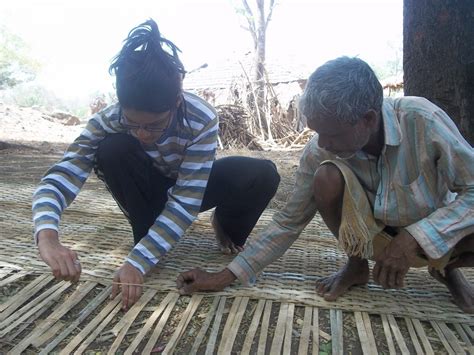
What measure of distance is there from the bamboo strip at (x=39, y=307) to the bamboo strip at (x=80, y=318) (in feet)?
0.40

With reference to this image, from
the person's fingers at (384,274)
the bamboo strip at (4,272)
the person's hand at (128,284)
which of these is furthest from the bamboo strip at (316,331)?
the bamboo strip at (4,272)

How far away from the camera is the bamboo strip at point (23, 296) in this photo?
140 cm

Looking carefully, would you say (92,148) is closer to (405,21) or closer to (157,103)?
(157,103)

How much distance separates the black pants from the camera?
1.70 metres

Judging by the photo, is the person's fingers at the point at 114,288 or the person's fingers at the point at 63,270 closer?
the person's fingers at the point at 63,270

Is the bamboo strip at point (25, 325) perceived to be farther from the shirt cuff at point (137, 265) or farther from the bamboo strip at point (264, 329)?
the bamboo strip at point (264, 329)

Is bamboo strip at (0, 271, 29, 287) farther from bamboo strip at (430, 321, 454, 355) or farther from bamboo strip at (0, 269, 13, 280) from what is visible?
bamboo strip at (430, 321, 454, 355)

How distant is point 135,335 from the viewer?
1.32 metres

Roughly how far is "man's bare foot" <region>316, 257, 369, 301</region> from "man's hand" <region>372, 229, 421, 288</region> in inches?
8.5

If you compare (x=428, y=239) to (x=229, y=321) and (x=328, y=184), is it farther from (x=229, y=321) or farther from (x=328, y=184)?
(x=229, y=321)

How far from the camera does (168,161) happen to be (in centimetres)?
175

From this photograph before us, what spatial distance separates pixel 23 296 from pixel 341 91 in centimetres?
113

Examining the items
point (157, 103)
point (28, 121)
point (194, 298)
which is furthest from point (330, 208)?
point (28, 121)

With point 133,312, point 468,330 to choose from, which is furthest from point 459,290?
point 133,312
